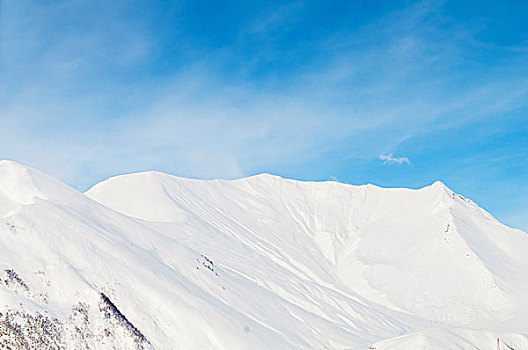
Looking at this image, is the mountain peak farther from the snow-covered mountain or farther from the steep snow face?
the steep snow face

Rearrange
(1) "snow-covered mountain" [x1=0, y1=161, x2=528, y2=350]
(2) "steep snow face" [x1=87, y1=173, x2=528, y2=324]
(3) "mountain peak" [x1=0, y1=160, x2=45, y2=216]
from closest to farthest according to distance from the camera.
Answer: (1) "snow-covered mountain" [x1=0, y1=161, x2=528, y2=350] → (3) "mountain peak" [x1=0, y1=160, x2=45, y2=216] → (2) "steep snow face" [x1=87, y1=173, x2=528, y2=324]

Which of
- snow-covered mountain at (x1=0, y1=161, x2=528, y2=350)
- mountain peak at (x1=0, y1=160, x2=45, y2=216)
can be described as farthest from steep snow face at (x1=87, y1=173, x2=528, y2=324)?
mountain peak at (x1=0, y1=160, x2=45, y2=216)

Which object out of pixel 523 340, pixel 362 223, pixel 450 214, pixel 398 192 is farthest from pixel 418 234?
pixel 523 340

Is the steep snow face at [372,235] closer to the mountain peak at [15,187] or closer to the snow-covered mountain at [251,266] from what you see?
the snow-covered mountain at [251,266]

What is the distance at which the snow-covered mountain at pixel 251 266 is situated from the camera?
35.7 m

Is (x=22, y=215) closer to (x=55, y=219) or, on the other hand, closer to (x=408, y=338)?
(x=55, y=219)

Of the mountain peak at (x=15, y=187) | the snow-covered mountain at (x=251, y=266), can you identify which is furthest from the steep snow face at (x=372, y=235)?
the mountain peak at (x=15, y=187)

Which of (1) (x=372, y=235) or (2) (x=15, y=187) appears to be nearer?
(2) (x=15, y=187)

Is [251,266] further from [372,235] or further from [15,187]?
[372,235]

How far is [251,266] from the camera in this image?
65688mm

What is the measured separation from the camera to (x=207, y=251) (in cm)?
6334

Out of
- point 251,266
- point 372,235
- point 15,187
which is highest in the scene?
point 372,235

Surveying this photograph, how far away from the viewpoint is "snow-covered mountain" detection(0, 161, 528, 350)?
35719 mm

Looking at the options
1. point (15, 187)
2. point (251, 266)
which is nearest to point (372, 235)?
point (251, 266)
